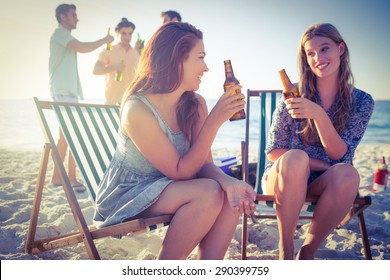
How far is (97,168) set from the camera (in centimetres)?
259

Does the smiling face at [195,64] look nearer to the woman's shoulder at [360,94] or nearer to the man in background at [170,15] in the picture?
the woman's shoulder at [360,94]

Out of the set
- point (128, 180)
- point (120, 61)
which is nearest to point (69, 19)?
point (120, 61)

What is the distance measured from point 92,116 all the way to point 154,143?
1.37m

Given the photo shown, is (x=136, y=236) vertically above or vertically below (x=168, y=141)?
below

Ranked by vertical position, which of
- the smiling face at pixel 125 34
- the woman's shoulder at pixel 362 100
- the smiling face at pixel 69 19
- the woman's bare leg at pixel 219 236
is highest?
the smiling face at pixel 69 19

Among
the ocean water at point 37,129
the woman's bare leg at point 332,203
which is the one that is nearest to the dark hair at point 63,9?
the woman's bare leg at point 332,203

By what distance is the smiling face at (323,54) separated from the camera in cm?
219

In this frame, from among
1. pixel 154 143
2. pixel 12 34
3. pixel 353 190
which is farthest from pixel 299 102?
pixel 12 34

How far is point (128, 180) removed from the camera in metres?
1.92

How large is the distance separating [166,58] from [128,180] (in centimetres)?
67

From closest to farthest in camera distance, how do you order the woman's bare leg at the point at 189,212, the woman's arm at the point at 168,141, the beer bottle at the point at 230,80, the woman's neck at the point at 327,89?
the woman's bare leg at the point at 189,212
the woman's arm at the point at 168,141
the beer bottle at the point at 230,80
the woman's neck at the point at 327,89

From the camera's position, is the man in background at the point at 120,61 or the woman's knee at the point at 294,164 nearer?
the woman's knee at the point at 294,164

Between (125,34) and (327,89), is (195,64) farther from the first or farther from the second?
(125,34)

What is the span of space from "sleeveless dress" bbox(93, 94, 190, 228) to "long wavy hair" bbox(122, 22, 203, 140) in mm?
84
